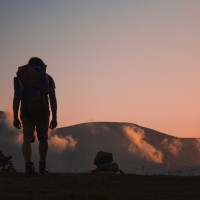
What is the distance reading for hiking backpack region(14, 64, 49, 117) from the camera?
10789mm

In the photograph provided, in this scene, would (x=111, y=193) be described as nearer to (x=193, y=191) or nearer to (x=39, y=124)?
(x=193, y=191)

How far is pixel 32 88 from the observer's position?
1083cm

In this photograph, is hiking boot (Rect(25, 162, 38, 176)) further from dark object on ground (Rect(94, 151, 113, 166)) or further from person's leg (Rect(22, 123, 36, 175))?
dark object on ground (Rect(94, 151, 113, 166))

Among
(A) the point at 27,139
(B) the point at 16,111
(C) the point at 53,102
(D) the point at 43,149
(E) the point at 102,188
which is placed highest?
(C) the point at 53,102

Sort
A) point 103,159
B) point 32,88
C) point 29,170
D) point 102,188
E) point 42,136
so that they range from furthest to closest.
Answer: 1. point 103,159
2. point 42,136
3. point 32,88
4. point 29,170
5. point 102,188

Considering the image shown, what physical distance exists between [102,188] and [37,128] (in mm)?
3107

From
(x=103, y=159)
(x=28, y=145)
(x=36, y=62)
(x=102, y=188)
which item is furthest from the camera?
(x=103, y=159)

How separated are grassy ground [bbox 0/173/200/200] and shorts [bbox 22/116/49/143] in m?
1.28

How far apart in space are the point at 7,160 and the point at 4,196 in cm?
3164

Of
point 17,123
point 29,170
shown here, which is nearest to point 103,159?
point 17,123

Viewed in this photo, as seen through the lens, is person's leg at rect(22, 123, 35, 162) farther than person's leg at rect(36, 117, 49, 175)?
No

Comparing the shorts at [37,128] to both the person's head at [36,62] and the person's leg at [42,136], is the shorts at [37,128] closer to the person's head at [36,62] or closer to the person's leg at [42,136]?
the person's leg at [42,136]

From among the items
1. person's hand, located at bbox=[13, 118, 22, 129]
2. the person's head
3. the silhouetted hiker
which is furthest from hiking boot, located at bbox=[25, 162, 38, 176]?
the person's head

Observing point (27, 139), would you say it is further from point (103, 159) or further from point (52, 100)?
point (103, 159)
